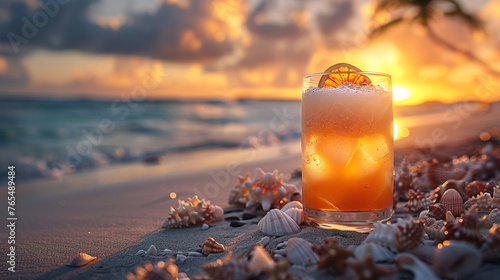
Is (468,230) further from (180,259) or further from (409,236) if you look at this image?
(180,259)

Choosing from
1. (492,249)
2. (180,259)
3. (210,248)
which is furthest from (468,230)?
(180,259)

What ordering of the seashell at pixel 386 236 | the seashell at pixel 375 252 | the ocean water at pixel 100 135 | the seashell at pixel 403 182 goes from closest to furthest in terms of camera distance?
1. the seashell at pixel 375 252
2. the seashell at pixel 386 236
3. the seashell at pixel 403 182
4. the ocean water at pixel 100 135

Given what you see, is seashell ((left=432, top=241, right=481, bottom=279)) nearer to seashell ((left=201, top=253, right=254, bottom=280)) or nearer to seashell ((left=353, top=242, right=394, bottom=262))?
seashell ((left=353, top=242, right=394, bottom=262))

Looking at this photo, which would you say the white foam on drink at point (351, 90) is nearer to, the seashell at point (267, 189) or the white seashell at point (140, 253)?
the seashell at point (267, 189)

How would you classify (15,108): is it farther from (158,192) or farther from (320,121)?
(320,121)

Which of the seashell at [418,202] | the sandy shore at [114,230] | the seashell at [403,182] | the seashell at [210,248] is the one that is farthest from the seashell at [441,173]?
the seashell at [210,248]
